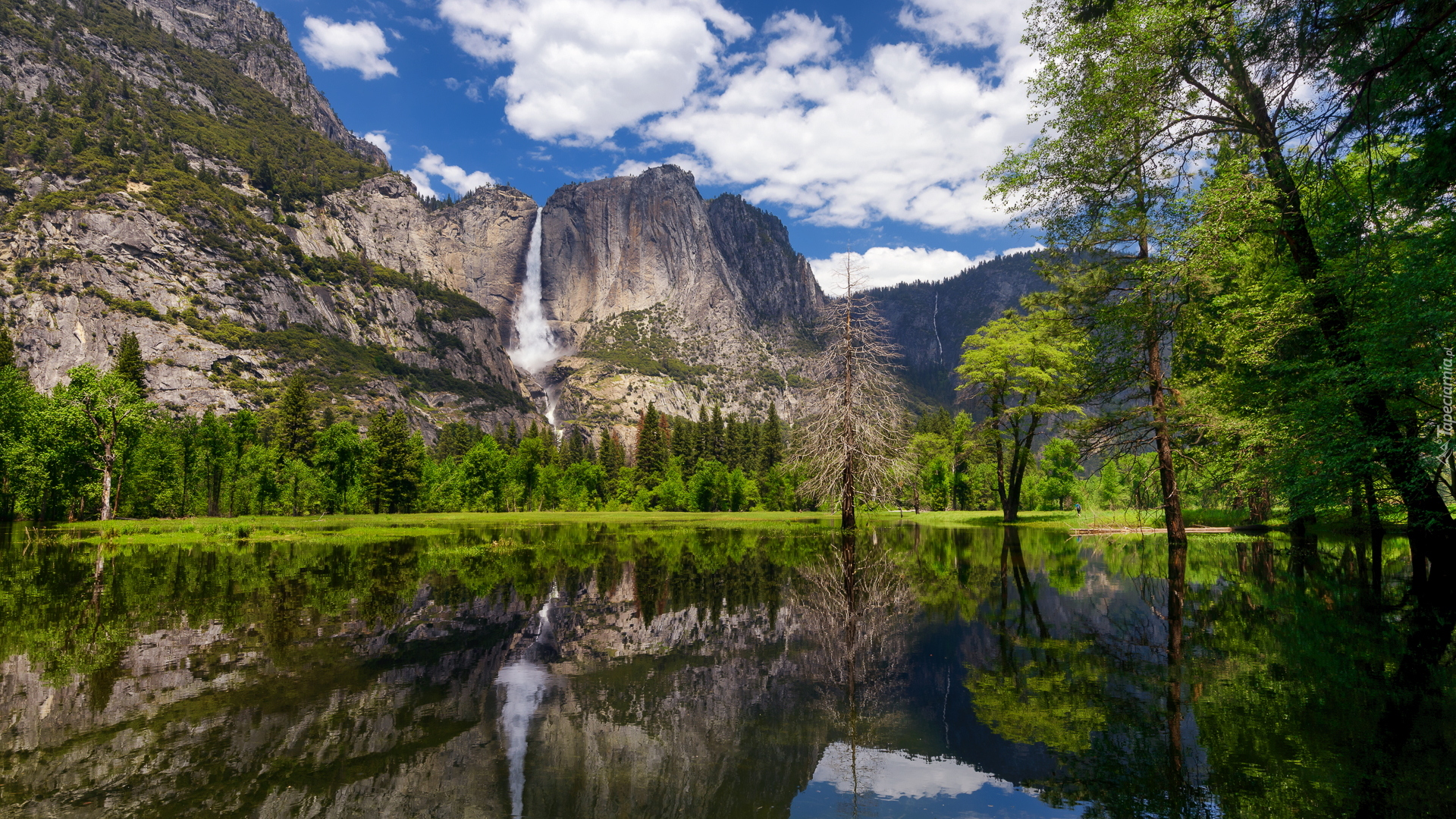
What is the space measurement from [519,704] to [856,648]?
17.5 feet

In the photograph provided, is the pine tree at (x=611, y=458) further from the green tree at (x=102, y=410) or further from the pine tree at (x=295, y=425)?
the green tree at (x=102, y=410)

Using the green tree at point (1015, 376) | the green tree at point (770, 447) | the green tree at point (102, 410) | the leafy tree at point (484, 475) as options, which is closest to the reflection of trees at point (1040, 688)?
the green tree at point (1015, 376)

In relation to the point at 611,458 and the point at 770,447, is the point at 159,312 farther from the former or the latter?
the point at 770,447

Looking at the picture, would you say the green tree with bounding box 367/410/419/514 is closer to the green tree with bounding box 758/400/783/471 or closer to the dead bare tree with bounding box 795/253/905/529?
the green tree with bounding box 758/400/783/471

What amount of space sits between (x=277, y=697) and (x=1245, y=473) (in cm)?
1977

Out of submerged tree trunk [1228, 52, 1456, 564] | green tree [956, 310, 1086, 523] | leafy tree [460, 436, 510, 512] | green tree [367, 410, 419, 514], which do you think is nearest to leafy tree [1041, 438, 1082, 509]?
green tree [956, 310, 1086, 523]

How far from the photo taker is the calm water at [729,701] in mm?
5113

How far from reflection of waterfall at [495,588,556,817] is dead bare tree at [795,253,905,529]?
17.5 m

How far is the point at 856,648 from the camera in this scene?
33.1 ft

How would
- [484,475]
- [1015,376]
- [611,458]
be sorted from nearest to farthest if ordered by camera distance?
[1015,376] < [484,475] < [611,458]

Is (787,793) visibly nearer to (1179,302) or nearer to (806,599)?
(806,599)

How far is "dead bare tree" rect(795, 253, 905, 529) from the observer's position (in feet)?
87.4

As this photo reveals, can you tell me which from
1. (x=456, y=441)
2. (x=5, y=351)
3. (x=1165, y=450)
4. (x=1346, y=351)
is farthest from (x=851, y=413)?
(x=456, y=441)

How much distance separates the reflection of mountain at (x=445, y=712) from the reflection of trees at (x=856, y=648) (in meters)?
0.26
